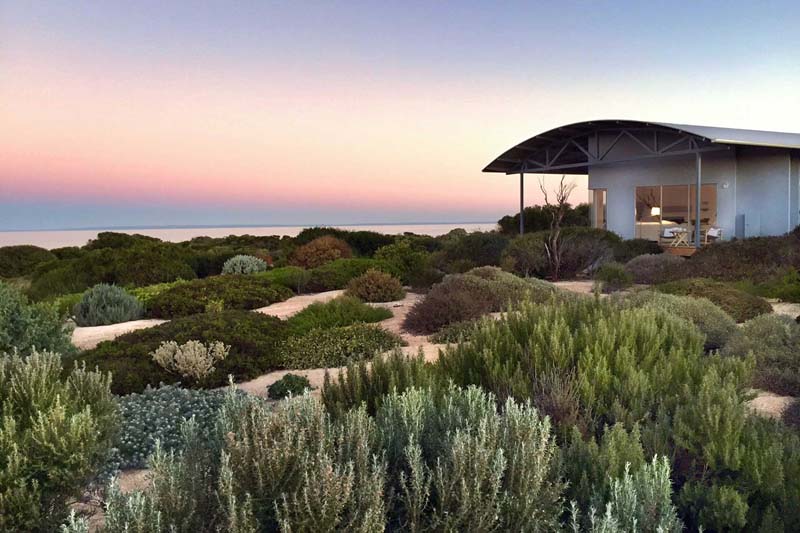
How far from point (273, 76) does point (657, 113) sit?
15.0m

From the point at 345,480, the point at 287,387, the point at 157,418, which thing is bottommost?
the point at 287,387

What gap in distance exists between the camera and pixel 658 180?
21.3 m

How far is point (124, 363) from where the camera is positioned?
6.78m

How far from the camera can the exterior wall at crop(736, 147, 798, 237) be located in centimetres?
1914

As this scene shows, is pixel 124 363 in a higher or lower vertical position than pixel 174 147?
lower

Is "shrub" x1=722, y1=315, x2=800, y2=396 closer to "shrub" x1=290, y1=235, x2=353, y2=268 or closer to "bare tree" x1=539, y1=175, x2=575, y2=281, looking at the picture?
"bare tree" x1=539, y1=175, x2=575, y2=281

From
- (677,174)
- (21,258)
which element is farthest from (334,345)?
(21,258)

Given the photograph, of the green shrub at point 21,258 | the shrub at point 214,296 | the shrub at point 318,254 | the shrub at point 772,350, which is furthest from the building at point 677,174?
the green shrub at point 21,258

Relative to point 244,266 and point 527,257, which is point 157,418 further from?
point 244,266

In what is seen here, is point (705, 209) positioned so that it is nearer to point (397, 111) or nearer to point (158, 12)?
point (397, 111)

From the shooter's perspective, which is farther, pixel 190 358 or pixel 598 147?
pixel 598 147

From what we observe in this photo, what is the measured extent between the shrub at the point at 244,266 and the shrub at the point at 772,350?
45.9ft

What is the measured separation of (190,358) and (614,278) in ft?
32.2

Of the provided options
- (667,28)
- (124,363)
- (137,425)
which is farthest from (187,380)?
(667,28)
